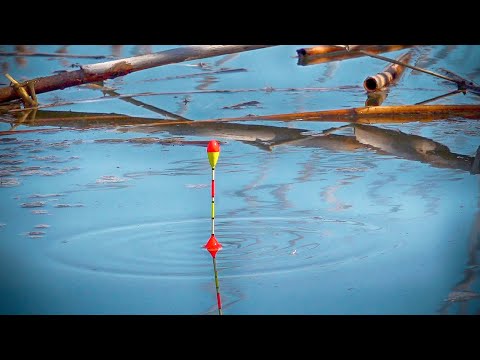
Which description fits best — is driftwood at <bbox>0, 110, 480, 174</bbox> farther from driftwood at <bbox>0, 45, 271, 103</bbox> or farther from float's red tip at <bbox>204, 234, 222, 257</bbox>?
float's red tip at <bbox>204, 234, 222, 257</bbox>

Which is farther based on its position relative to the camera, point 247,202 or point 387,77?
point 387,77

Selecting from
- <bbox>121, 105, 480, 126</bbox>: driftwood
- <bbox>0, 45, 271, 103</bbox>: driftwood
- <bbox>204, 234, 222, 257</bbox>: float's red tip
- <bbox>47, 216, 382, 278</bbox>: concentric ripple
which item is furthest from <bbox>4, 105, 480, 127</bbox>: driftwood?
<bbox>204, 234, 222, 257</bbox>: float's red tip

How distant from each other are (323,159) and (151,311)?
1984mm

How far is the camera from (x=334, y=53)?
239 inches

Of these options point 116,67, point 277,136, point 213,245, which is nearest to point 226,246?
point 213,245

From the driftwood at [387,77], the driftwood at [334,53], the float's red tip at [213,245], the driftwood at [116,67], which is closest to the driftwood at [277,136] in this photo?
the driftwood at [116,67]

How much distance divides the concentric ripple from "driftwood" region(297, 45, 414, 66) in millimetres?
1901

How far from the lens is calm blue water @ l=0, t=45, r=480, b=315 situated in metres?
3.56

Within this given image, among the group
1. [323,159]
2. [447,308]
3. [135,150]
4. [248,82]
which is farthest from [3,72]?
[447,308]

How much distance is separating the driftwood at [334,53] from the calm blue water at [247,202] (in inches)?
1.9

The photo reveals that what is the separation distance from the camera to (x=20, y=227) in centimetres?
423

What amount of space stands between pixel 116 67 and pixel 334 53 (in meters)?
1.24

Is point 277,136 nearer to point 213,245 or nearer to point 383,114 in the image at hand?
point 383,114

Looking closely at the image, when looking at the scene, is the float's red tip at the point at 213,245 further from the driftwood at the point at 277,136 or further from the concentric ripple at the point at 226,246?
the driftwood at the point at 277,136
